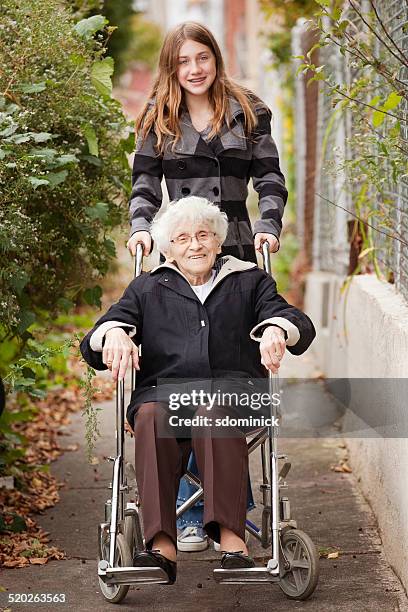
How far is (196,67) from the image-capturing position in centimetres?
473

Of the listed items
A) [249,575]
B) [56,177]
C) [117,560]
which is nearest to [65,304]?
[56,177]

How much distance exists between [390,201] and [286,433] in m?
1.94

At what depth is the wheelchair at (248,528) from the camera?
12.8ft

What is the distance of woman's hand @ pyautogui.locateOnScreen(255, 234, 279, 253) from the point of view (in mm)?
4648

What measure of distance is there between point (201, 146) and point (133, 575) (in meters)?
1.89

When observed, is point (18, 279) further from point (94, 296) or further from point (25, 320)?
point (94, 296)

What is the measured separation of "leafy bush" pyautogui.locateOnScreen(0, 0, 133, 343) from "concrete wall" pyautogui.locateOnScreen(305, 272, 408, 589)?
55.6 inches

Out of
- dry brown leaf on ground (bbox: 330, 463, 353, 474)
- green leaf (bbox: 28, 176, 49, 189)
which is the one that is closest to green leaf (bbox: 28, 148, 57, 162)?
green leaf (bbox: 28, 176, 49, 189)

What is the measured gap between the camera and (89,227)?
211 inches

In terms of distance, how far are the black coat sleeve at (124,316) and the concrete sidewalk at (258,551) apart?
0.96 metres

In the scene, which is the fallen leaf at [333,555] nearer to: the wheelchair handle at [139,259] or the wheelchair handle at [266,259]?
the wheelchair handle at [266,259]

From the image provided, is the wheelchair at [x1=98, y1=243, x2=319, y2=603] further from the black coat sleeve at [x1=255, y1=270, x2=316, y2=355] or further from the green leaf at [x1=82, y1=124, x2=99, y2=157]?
the green leaf at [x1=82, y1=124, x2=99, y2=157]

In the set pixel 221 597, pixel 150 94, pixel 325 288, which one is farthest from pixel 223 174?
pixel 325 288

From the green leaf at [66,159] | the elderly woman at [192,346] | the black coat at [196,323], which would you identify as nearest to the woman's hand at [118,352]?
the elderly woman at [192,346]
